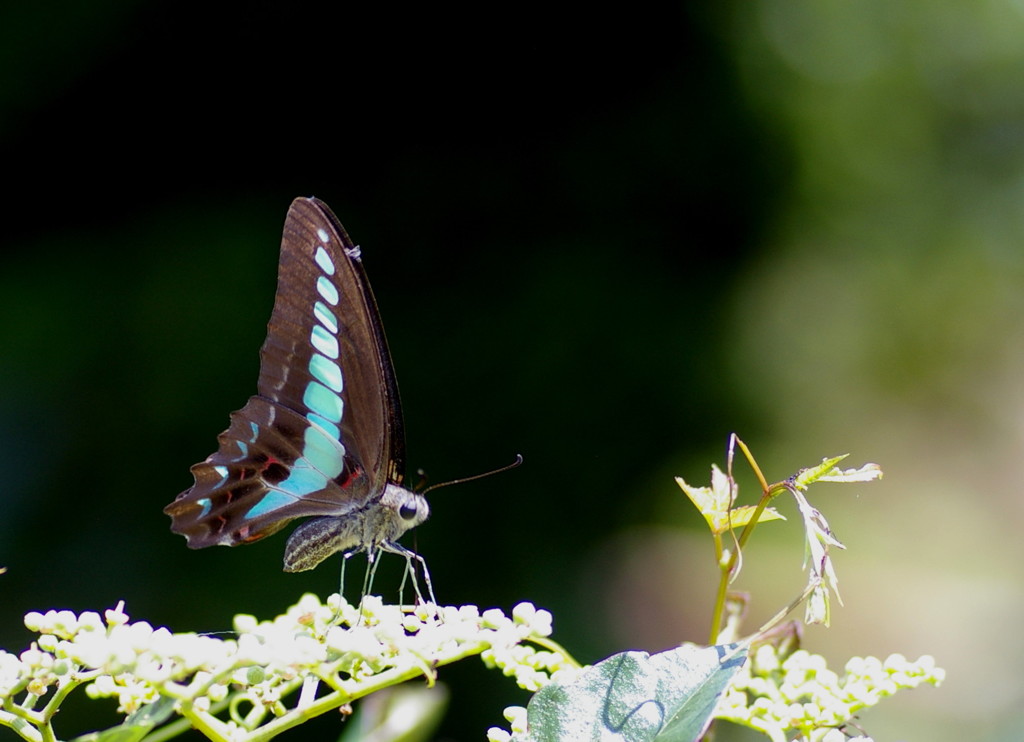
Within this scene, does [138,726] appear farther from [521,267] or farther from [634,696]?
[521,267]

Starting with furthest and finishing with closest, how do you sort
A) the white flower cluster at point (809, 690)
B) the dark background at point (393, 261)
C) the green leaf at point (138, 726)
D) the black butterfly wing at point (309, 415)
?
the dark background at point (393, 261) < the black butterfly wing at point (309, 415) < the white flower cluster at point (809, 690) < the green leaf at point (138, 726)

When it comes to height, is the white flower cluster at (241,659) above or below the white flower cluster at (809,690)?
below

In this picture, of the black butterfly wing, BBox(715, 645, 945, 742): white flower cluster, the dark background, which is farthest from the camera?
the dark background

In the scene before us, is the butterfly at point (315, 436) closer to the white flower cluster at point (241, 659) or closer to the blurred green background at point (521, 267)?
the white flower cluster at point (241, 659)

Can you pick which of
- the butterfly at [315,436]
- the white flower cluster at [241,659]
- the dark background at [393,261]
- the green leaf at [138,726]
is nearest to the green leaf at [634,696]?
the white flower cluster at [241,659]

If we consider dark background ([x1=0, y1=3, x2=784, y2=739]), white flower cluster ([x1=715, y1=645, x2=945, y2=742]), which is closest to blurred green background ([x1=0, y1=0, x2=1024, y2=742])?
dark background ([x1=0, y1=3, x2=784, y2=739])

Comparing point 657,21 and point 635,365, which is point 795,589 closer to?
point 635,365

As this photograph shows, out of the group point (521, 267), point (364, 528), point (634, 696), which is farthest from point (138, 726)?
point (521, 267)

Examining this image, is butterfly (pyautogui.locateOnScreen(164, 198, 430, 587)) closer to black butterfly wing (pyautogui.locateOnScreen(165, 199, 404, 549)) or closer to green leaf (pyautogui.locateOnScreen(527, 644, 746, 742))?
black butterfly wing (pyautogui.locateOnScreen(165, 199, 404, 549))
